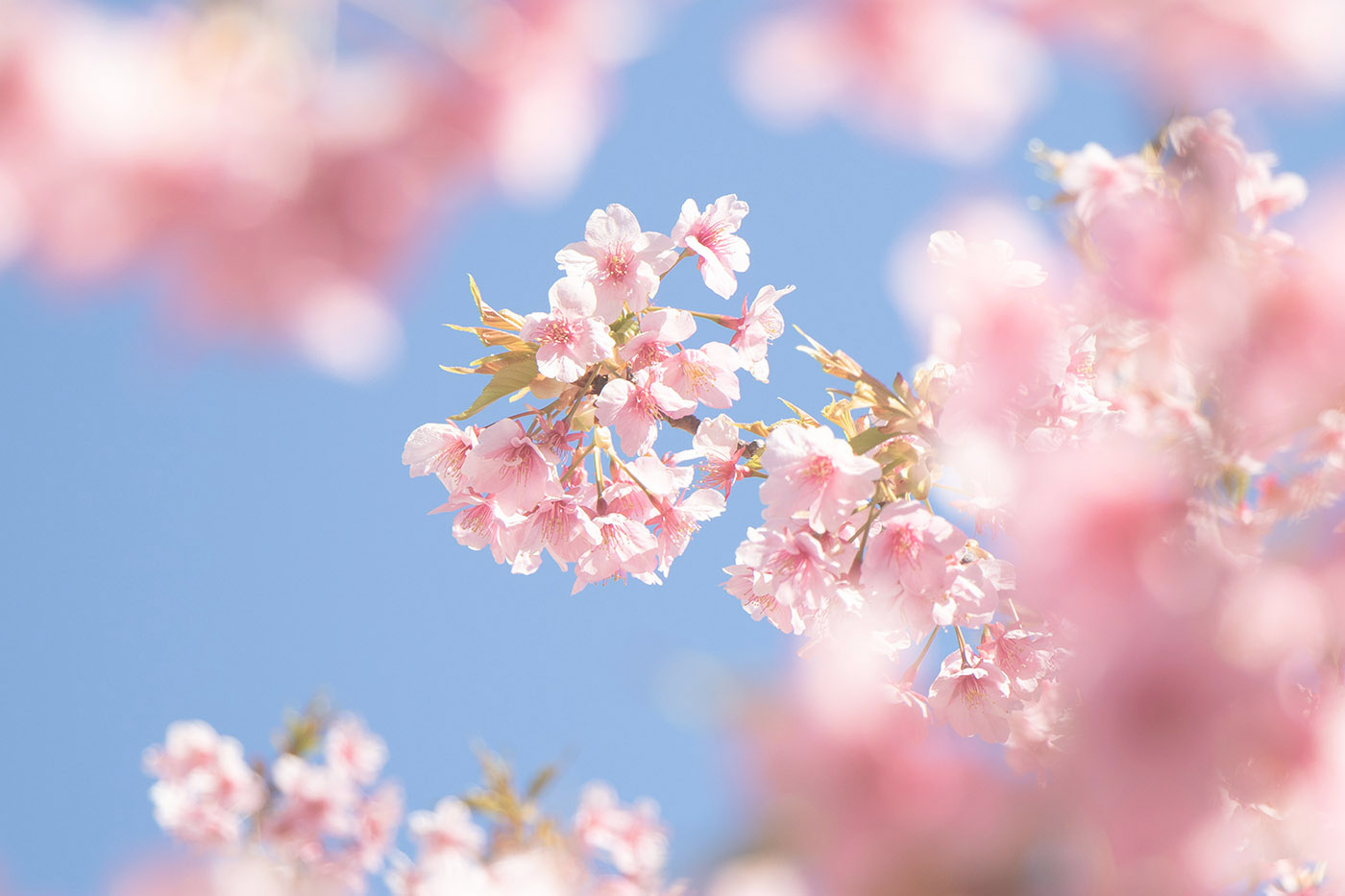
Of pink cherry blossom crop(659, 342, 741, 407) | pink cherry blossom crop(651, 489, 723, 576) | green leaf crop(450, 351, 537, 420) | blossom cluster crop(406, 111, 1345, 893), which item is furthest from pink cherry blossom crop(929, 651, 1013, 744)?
green leaf crop(450, 351, 537, 420)

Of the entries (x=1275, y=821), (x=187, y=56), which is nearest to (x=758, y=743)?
(x=187, y=56)

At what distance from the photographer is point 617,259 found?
2076 mm

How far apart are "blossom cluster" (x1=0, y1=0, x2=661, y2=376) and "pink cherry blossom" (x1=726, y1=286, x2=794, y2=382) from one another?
1421 millimetres

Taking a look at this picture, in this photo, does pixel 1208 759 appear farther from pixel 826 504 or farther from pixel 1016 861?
pixel 826 504

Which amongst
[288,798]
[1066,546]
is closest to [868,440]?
[1066,546]

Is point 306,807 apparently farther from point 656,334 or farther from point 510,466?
point 656,334

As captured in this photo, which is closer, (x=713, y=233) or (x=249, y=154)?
(x=249, y=154)

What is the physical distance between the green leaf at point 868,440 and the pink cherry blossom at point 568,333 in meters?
0.61

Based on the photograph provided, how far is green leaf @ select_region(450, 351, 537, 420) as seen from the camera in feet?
6.65

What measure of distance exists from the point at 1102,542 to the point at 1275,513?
0.61 metres

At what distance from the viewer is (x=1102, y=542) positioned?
903mm

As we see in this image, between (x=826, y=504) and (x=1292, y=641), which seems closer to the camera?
(x=1292, y=641)

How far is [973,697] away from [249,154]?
78.1 inches

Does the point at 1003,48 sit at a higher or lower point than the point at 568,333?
lower
